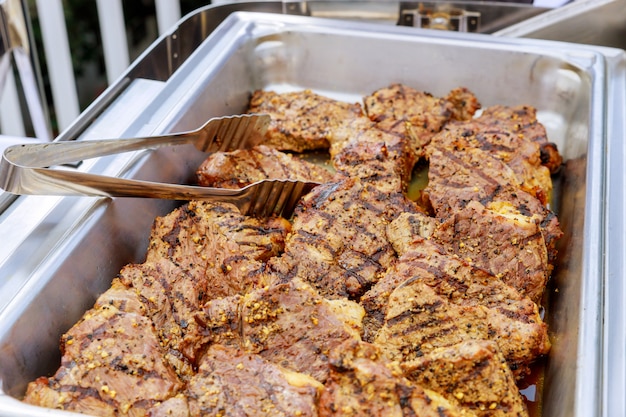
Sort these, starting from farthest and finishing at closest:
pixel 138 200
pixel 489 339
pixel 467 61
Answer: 1. pixel 467 61
2. pixel 138 200
3. pixel 489 339

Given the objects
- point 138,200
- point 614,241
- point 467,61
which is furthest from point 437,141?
point 138,200

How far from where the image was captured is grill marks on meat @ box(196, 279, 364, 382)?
1.94 metres

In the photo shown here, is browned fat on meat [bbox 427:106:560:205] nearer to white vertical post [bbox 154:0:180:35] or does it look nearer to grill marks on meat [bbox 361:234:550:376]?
grill marks on meat [bbox 361:234:550:376]

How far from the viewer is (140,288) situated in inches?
87.3

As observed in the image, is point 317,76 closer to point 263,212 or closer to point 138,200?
point 263,212

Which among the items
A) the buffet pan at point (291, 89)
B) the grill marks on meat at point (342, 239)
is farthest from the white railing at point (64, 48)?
the grill marks on meat at point (342, 239)

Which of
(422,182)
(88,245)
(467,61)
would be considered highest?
(467,61)

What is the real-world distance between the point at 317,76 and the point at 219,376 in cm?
204

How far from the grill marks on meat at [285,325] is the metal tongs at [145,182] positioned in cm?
51

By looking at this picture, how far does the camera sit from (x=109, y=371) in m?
1.88

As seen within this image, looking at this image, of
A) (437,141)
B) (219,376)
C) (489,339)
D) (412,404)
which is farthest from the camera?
(437,141)

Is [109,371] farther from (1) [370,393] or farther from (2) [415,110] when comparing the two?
(2) [415,110]

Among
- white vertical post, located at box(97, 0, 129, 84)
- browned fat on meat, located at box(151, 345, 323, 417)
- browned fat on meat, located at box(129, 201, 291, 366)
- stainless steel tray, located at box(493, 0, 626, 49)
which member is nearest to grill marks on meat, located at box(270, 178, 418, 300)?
browned fat on meat, located at box(129, 201, 291, 366)

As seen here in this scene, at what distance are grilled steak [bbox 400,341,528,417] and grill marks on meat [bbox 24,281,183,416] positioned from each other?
726 mm
